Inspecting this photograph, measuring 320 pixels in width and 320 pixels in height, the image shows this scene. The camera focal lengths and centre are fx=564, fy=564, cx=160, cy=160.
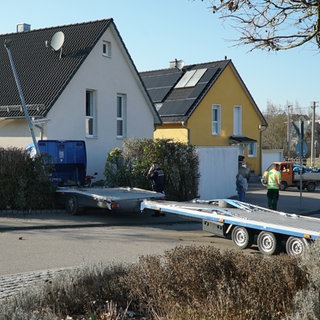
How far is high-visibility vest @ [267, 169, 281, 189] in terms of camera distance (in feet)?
58.2

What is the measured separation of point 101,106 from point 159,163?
5.76m

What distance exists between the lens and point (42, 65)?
76.8 ft

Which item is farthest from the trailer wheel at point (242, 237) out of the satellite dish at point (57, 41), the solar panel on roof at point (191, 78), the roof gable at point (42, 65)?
the solar panel on roof at point (191, 78)

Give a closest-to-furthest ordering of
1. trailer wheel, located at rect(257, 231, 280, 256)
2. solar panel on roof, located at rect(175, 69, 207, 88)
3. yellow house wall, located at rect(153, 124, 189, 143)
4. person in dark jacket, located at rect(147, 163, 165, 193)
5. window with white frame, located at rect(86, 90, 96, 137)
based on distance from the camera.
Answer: trailer wheel, located at rect(257, 231, 280, 256), person in dark jacket, located at rect(147, 163, 165, 193), window with white frame, located at rect(86, 90, 96, 137), yellow house wall, located at rect(153, 124, 189, 143), solar panel on roof, located at rect(175, 69, 207, 88)

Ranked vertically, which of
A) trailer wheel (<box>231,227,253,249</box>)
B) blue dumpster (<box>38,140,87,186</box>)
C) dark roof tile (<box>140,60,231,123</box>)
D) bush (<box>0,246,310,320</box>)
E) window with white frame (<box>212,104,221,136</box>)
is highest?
dark roof tile (<box>140,60,231,123</box>)

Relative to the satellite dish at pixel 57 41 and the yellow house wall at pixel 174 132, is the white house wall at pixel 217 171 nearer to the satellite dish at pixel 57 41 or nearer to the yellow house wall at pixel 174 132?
the satellite dish at pixel 57 41

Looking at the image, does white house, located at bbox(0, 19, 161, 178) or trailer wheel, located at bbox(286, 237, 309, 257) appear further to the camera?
white house, located at bbox(0, 19, 161, 178)

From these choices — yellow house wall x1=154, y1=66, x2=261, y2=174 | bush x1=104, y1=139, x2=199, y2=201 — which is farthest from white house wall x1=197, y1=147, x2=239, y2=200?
yellow house wall x1=154, y1=66, x2=261, y2=174

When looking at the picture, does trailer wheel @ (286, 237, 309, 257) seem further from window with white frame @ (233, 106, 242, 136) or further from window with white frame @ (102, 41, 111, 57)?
window with white frame @ (233, 106, 242, 136)

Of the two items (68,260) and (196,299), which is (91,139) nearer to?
(68,260)

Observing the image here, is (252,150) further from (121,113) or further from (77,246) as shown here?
(77,246)

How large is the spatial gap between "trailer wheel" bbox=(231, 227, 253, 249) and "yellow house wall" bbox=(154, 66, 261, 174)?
2138cm

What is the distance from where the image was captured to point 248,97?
38.6m

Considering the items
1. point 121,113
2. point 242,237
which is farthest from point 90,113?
point 242,237
